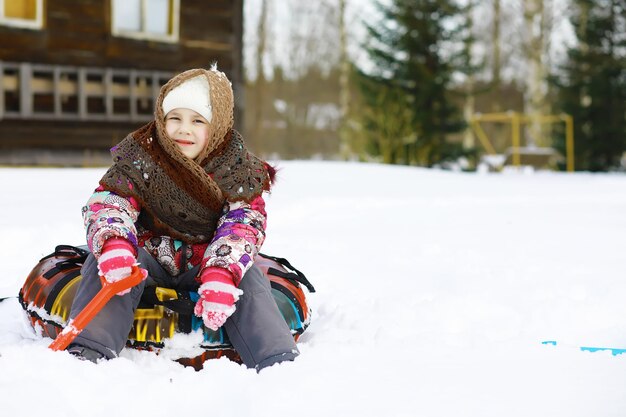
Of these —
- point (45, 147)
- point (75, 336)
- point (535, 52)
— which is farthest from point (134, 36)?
point (535, 52)

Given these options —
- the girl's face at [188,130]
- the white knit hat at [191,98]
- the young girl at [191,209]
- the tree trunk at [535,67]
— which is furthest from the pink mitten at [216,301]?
the tree trunk at [535,67]

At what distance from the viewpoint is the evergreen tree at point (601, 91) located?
15.5 m

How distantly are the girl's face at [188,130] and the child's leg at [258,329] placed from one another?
1.69 feet

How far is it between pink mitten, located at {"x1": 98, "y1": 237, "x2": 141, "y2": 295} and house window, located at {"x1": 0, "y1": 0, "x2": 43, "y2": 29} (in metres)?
7.93

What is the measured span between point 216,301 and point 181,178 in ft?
1.86

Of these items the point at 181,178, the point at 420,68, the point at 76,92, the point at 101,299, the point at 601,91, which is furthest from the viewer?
the point at 601,91

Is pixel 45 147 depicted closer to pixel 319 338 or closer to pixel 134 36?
pixel 134 36

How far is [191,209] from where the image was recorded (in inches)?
103

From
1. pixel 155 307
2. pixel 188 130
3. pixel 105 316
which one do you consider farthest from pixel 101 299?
pixel 188 130

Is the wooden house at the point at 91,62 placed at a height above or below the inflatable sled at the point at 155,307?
above

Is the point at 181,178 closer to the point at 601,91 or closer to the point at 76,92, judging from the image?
the point at 76,92

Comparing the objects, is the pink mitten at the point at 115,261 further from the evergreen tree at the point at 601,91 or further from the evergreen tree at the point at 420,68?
the evergreen tree at the point at 601,91

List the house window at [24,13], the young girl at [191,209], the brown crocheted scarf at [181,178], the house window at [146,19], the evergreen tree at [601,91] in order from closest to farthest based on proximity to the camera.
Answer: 1. the young girl at [191,209]
2. the brown crocheted scarf at [181,178]
3. the house window at [24,13]
4. the house window at [146,19]
5. the evergreen tree at [601,91]

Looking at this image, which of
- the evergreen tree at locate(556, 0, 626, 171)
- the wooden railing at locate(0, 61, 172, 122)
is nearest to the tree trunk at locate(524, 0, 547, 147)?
the evergreen tree at locate(556, 0, 626, 171)
